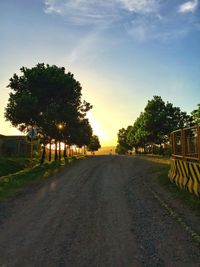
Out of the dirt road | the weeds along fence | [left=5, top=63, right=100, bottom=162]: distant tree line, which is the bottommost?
the dirt road

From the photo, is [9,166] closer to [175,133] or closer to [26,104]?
[26,104]

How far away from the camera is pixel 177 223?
368 inches

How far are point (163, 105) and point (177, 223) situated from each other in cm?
6339

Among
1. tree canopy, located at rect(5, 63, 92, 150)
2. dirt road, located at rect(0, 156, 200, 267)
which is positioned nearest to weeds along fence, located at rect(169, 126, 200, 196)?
dirt road, located at rect(0, 156, 200, 267)

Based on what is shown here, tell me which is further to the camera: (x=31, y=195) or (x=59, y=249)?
(x=31, y=195)

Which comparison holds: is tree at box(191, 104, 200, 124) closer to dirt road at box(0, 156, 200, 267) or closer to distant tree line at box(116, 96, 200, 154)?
distant tree line at box(116, 96, 200, 154)

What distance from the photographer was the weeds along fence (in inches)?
548

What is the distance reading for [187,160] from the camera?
1614cm

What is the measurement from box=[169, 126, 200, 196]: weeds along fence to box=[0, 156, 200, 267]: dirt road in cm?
200

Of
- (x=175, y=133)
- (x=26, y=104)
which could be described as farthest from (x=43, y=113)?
(x=175, y=133)

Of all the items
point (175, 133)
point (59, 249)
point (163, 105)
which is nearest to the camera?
point (59, 249)

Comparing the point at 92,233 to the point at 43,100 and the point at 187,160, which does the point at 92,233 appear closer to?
the point at 187,160

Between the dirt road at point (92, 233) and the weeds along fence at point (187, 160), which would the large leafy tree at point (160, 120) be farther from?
the dirt road at point (92, 233)

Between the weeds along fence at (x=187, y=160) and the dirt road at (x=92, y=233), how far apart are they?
6.55ft
